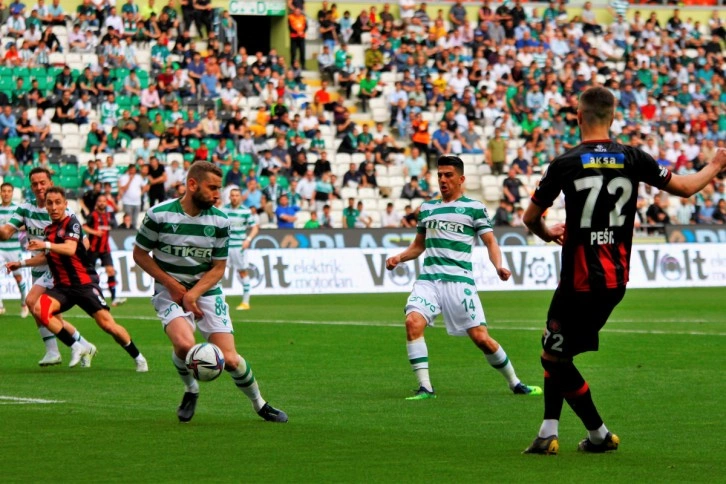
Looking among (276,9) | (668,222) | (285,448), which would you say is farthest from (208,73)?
(285,448)

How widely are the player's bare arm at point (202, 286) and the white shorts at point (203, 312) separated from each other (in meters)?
0.14

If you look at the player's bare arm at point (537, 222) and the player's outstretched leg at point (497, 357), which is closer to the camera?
the player's bare arm at point (537, 222)

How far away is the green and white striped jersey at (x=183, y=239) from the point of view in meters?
11.3

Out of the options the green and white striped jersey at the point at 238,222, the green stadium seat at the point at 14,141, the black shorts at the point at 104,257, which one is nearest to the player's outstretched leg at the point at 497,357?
the green and white striped jersey at the point at 238,222

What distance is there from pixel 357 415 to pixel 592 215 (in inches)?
142

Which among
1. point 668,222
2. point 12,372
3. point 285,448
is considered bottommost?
point 668,222

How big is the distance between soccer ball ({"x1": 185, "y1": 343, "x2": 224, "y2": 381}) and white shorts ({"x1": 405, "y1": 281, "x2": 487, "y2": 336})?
310 centimetres

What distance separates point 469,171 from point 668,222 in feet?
18.8

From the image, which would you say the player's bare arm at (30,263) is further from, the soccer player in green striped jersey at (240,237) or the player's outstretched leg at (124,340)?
the soccer player in green striped jersey at (240,237)

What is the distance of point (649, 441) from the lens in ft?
33.9

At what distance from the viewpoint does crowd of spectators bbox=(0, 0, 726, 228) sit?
1412 inches

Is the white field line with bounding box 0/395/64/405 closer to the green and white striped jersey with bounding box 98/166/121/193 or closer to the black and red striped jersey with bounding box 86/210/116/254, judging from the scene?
the black and red striped jersey with bounding box 86/210/116/254

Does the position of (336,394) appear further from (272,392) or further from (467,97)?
(467,97)

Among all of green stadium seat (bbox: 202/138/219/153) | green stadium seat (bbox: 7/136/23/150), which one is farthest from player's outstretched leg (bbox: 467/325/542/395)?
green stadium seat (bbox: 202/138/219/153)
